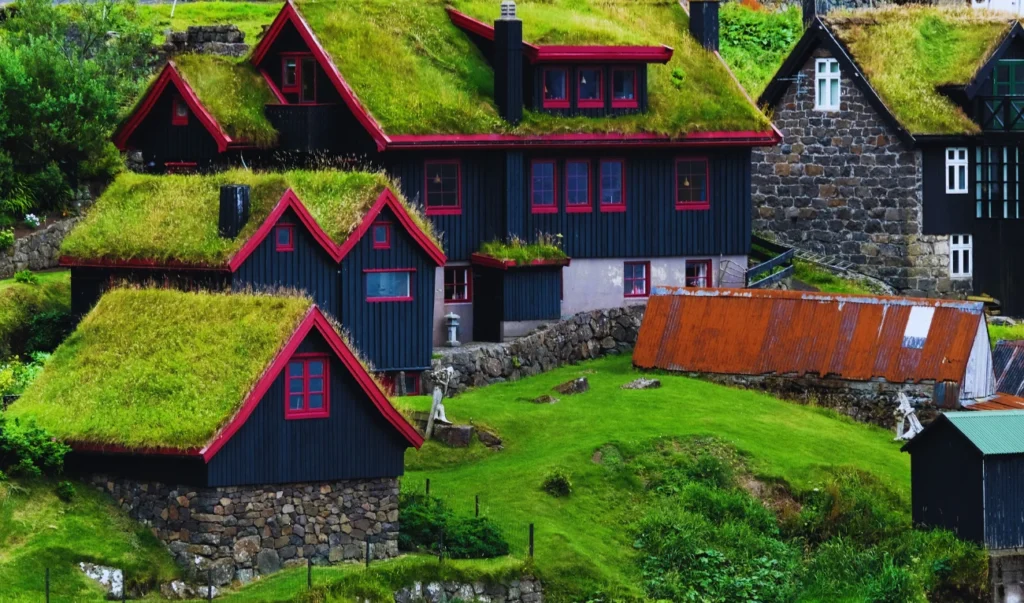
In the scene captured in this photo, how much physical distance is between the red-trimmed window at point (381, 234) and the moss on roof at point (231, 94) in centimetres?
747

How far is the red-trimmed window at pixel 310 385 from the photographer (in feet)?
175

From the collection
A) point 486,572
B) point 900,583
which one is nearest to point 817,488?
point 900,583

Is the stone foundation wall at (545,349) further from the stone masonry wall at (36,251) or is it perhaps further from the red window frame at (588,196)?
the stone masonry wall at (36,251)

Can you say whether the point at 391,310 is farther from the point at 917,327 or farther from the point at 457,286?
the point at 917,327

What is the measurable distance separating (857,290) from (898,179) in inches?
152

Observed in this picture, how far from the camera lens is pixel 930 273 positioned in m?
81.4

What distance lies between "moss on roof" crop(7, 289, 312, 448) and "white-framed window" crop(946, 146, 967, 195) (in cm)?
3112

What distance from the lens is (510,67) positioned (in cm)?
7206

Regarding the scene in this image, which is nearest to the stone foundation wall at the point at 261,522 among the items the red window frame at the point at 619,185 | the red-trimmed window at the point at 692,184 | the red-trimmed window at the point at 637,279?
the red window frame at the point at 619,185

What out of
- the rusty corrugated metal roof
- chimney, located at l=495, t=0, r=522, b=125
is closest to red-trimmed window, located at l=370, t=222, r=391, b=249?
the rusty corrugated metal roof

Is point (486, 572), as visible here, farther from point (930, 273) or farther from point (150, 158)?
point (930, 273)

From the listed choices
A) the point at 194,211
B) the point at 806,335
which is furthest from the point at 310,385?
the point at 806,335

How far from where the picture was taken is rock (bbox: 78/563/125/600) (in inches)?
2009

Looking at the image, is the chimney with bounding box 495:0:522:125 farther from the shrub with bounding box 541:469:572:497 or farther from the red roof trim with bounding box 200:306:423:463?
the red roof trim with bounding box 200:306:423:463
